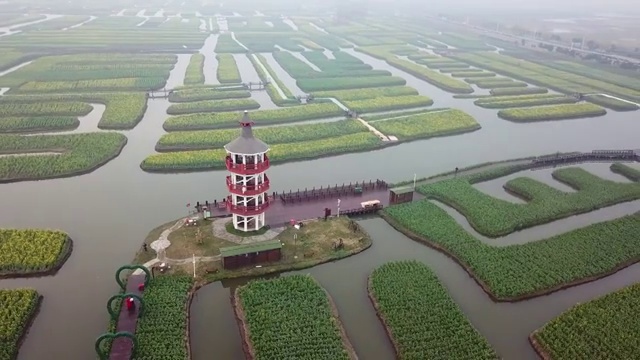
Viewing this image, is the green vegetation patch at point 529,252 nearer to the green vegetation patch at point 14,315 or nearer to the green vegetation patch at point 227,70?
the green vegetation patch at point 14,315

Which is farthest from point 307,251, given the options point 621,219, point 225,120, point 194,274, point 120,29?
point 120,29

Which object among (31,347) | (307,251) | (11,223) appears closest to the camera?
(31,347)

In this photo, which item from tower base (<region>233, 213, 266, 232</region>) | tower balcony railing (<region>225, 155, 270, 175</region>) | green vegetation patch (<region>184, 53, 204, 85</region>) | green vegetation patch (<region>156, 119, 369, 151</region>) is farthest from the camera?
green vegetation patch (<region>184, 53, 204, 85</region>)

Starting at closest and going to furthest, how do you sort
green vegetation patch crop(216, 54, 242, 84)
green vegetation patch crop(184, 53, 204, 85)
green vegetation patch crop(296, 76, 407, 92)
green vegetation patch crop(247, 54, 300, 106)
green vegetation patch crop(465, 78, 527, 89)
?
1. green vegetation patch crop(247, 54, 300, 106)
2. green vegetation patch crop(296, 76, 407, 92)
3. green vegetation patch crop(184, 53, 204, 85)
4. green vegetation patch crop(216, 54, 242, 84)
5. green vegetation patch crop(465, 78, 527, 89)

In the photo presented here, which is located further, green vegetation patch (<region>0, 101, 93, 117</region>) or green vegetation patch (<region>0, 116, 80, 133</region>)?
green vegetation patch (<region>0, 101, 93, 117</region>)

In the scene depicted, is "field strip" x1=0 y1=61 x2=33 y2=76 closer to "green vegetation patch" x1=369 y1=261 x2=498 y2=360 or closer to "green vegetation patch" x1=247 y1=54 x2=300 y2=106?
"green vegetation patch" x1=247 y1=54 x2=300 y2=106

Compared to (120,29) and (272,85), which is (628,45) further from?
(120,29)

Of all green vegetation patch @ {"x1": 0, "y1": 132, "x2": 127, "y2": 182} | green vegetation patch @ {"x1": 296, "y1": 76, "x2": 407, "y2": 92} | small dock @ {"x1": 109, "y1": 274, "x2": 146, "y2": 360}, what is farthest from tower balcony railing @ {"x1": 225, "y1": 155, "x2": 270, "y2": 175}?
green vegetation patch @ {"x1": 296, "y1": 76, "x2": 407, "y2": 92}
